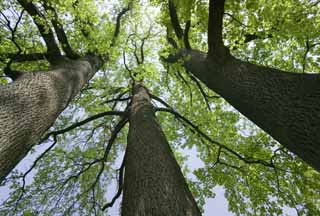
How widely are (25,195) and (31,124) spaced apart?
12.8 feet

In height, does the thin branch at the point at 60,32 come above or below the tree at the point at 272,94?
above

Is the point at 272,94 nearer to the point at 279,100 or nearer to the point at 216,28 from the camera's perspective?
the point at 279,100

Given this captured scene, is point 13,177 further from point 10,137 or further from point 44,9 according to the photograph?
point 44,9

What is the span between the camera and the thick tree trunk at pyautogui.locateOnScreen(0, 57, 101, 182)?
2.17 meters

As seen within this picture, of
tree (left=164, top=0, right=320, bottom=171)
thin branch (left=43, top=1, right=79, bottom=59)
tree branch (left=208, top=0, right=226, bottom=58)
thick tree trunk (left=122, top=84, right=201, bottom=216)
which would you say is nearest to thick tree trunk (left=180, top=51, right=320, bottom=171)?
tree (left=164, top=0, right=320, bottom=171)

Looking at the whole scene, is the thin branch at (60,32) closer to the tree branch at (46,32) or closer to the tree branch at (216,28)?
the tree branch at (46,32)

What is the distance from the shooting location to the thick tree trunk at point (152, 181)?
2254mm

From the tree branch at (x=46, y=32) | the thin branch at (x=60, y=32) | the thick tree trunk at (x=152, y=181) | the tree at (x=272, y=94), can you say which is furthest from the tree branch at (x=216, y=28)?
the thin branch at (x=60, y=32)

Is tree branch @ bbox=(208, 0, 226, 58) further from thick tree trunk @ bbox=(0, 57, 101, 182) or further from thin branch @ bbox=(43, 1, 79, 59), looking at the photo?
thin branch @ bbox=(43, 1, 79, 59)

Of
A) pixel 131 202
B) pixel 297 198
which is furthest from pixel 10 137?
pixel 297 198

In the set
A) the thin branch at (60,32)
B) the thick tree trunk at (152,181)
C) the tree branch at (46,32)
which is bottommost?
the thick tree trunk at (152,181)

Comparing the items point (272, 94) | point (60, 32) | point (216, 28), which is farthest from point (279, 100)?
point (60, 32)

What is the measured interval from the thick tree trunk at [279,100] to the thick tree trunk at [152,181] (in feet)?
4.34

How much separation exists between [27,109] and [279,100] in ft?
10.1
